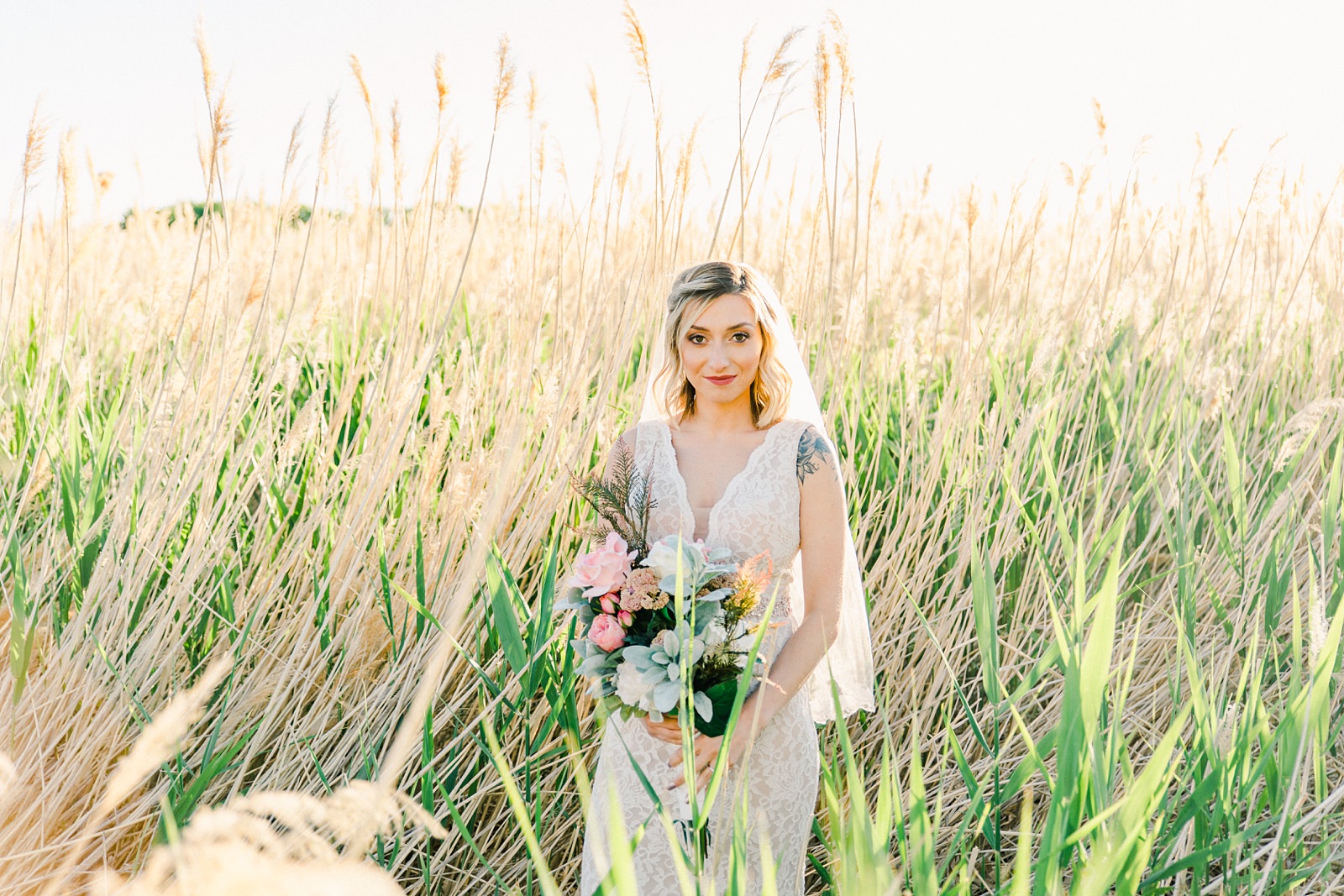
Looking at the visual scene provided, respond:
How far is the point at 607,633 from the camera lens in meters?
1.25

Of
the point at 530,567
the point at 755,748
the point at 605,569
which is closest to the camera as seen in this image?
the point at 605,569

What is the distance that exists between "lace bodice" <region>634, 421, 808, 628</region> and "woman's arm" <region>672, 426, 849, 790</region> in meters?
0.02

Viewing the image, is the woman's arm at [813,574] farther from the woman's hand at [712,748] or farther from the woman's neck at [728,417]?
the woman's neck at [728,417]

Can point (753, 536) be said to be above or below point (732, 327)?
below

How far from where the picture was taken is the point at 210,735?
5.19 feet

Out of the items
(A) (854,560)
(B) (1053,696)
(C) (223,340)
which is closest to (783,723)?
(A) (854,560)

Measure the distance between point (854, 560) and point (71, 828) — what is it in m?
1.53

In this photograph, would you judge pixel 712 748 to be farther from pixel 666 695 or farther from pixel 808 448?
pixel 808 448

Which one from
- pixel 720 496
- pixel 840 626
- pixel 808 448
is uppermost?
pixel 808 448

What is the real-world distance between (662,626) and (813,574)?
31cm

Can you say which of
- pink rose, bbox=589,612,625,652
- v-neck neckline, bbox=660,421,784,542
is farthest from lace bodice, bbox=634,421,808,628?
pink rose, bbox=589,612,625,652

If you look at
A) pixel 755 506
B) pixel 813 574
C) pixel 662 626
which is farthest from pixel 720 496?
pixel 662 626

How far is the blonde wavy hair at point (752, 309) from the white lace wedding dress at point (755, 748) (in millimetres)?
87

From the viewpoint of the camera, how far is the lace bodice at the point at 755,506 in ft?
4.74
